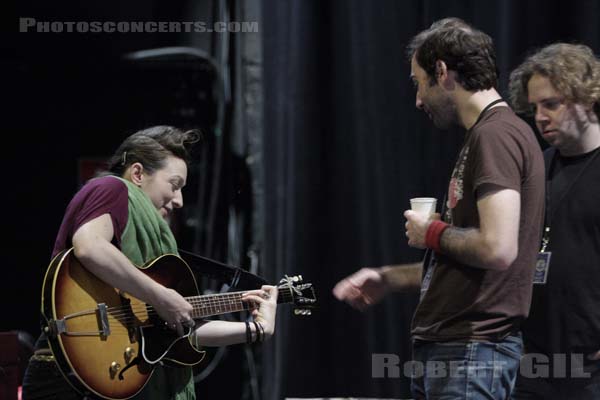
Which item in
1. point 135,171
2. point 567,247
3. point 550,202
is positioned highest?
point 135,171

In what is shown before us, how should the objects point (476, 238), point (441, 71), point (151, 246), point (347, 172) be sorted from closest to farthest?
point (476, 238) → point (441, 71) → point (151, 246) → point (347, 172)

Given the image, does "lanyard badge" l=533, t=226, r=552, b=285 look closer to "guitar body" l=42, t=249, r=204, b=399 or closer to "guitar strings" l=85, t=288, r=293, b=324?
"guitar strings" l=85, t=288, r=293, b=324

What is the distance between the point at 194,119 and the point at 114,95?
0.37 m

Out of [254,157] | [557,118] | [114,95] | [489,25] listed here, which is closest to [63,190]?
[114,95]

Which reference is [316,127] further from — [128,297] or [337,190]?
[128,297]

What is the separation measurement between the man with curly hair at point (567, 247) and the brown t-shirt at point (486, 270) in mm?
399

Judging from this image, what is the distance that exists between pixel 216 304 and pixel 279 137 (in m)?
1.08

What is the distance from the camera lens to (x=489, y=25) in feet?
11.4

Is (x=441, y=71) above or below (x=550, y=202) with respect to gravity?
above

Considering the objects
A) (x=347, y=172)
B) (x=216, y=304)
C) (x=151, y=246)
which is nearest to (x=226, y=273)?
Answer: (x=216, y=304)

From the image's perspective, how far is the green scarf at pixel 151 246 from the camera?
8.45 ft

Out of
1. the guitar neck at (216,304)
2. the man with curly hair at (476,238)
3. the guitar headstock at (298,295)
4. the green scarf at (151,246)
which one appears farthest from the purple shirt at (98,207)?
the man with curly hair at (476,238)

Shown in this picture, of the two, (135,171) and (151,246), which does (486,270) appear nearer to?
(151,246)

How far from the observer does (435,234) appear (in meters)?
2.02
